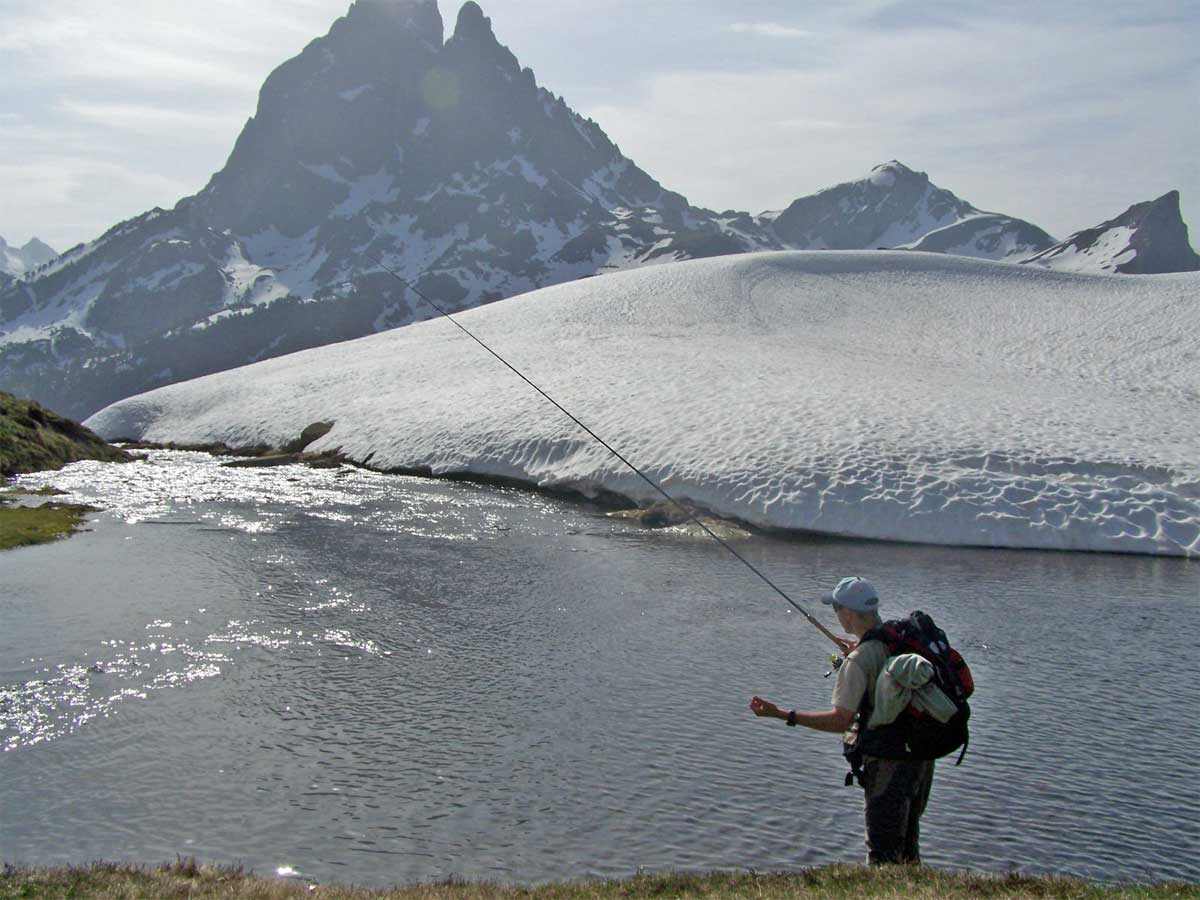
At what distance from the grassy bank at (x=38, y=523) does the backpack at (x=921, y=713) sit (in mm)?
21521

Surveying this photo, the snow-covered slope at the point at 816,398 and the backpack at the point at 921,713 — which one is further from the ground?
the snow-covered slope at the point at 816,398

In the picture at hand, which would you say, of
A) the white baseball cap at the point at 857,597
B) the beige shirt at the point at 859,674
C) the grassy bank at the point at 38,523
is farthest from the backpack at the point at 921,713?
the grassy bank at the point at 38,523

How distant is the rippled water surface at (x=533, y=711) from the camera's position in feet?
32.8

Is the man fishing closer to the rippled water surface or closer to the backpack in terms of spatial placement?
the backpack

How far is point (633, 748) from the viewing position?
12219 mm

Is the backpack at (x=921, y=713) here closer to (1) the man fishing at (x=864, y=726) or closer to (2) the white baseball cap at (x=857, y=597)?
(1) the man fishing at (x=864, y=726)

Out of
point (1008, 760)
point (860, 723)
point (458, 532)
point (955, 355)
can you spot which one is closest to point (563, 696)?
point (1008, 760)

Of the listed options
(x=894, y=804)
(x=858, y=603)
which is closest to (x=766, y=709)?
(x=858, y=603)

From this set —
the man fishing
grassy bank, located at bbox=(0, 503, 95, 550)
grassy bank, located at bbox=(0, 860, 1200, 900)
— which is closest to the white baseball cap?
the man fishing

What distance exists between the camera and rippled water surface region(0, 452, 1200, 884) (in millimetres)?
9984

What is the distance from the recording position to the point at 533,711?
1348cm

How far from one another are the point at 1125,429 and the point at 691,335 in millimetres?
25301

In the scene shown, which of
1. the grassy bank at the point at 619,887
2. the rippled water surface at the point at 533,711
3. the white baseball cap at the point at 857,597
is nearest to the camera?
the grassy bank at the point at 619,887

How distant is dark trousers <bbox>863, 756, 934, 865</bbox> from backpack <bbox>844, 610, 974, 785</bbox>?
164 mm
